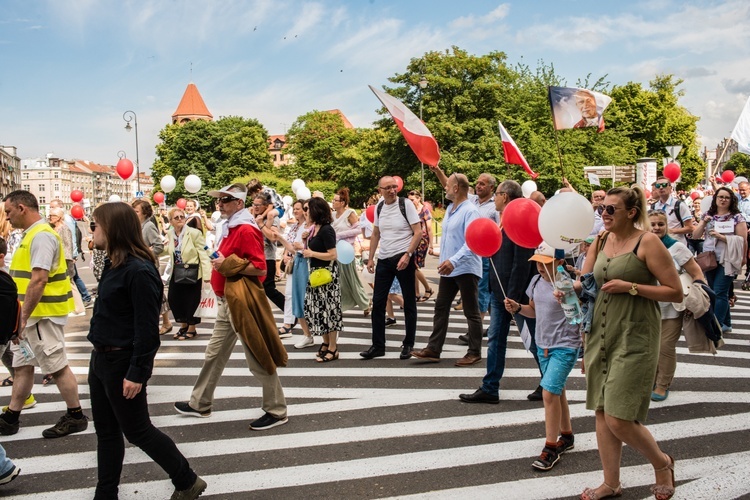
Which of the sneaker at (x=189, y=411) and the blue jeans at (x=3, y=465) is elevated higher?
the blue jeans at (x=3, y=465)

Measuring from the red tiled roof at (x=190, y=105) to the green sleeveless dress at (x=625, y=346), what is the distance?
13511 centimetres

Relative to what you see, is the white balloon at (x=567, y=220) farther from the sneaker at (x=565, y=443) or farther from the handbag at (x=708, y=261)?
the handbag at (x=708, y=261)

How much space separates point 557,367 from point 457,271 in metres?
2.80

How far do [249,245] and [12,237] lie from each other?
6247mm

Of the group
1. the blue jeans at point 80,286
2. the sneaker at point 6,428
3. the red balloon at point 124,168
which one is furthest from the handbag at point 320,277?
the red balloon at point 124,168

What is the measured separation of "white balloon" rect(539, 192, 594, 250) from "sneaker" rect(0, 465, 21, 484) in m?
3.76

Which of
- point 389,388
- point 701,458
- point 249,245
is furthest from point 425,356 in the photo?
point 701,458

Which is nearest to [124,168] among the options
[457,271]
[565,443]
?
[457,271]

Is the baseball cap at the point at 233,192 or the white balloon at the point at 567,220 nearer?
the white balloon at the point at 567,220

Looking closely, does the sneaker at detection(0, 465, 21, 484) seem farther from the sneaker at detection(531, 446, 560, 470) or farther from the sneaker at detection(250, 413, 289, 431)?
the sneaker at detection(531, 446, 560, 470)

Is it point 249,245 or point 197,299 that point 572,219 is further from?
point 197,299

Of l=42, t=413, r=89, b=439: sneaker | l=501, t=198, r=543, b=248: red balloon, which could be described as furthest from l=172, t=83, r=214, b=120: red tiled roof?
l=501, t=198, r=543, b=248: red balloon

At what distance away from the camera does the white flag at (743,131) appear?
11.2 m

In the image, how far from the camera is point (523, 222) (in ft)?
16.2
